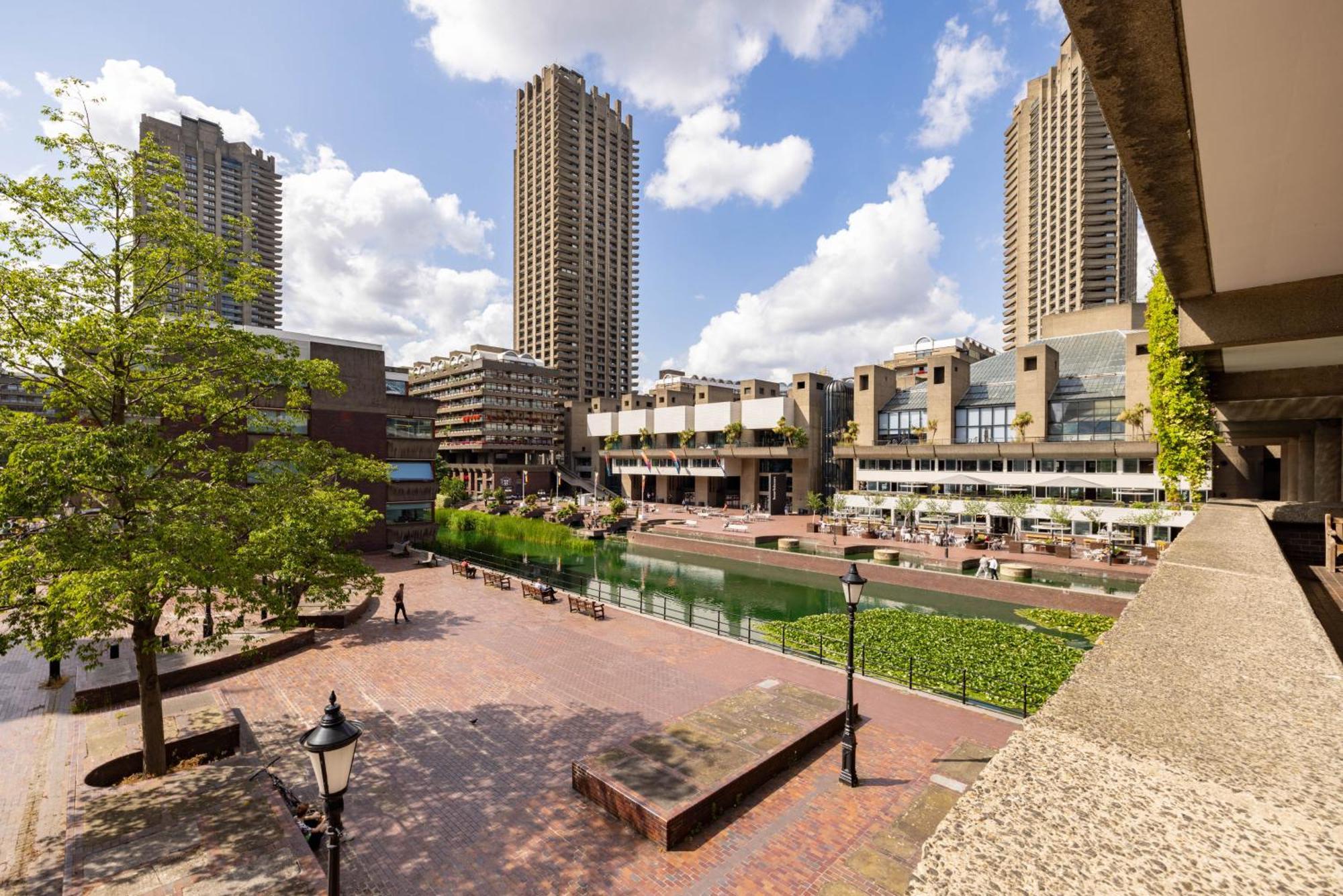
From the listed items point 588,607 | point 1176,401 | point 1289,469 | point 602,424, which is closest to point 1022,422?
point 1289,469

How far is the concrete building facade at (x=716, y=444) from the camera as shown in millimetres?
59500

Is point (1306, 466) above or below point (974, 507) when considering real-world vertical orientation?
above

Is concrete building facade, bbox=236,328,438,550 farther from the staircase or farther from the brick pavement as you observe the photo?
the staircase

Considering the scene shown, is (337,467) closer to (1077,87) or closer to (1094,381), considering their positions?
(1094,381)

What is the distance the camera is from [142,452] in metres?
8.39

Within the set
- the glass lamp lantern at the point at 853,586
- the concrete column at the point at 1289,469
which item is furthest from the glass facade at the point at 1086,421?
the glass lamp lantern at the point at 853,586

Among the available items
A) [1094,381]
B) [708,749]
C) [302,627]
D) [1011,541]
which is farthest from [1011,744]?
[1094,381]

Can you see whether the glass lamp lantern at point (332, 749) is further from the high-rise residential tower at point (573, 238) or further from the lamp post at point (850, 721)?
the high-rise residential tower at point (573, 238)

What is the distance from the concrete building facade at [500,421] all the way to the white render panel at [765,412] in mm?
32892

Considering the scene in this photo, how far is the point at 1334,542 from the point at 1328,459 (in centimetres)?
903

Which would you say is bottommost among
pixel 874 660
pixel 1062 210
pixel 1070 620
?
pixel 1070 620

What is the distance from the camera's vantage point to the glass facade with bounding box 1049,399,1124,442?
132ft

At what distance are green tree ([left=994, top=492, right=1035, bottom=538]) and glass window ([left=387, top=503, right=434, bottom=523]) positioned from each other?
36932 millimetres

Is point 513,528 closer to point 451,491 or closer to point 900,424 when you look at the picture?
point 451,491
